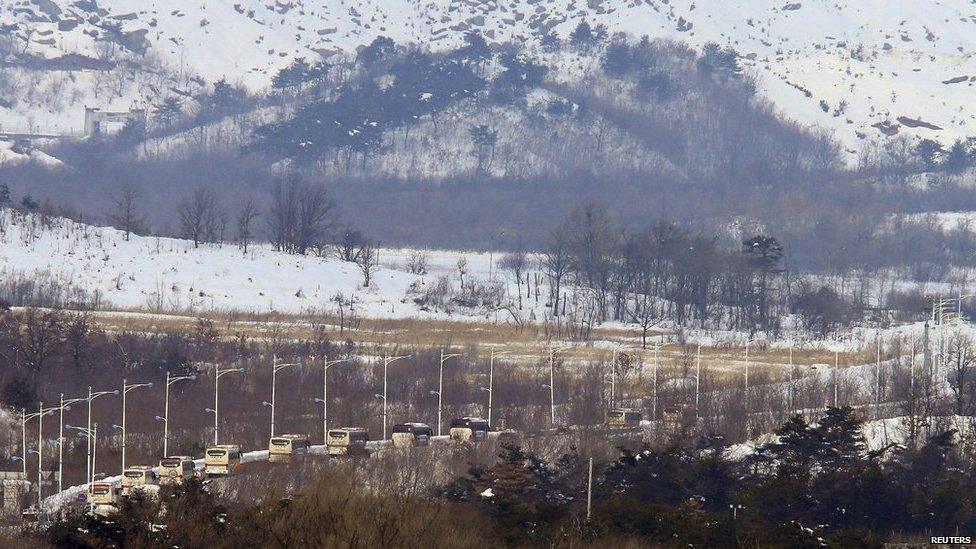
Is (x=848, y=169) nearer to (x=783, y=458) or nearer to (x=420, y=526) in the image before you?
(x=783, y=458)

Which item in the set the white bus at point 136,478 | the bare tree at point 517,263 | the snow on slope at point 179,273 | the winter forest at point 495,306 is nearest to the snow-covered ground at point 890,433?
the winter forest at point 495,306

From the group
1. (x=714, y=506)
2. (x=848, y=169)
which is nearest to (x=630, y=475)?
(x=714, y=506)

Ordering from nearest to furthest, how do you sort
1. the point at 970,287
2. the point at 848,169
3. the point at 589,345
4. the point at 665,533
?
the point at 665,533
the point at 589,345
the point at 970,287
the point at 848,169

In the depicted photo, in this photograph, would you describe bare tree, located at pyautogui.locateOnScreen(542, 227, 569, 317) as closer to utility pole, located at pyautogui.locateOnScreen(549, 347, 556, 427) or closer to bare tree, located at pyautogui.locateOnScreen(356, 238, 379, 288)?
bare tree, located at pyautogui.locateOnScreen(356, 238, 379, 288)

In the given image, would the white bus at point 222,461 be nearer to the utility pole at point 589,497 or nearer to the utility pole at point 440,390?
the utility pole at point 589,497

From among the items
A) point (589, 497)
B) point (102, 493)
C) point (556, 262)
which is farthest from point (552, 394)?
point (556, 262)

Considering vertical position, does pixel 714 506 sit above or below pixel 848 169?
below

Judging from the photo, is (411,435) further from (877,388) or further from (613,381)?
(877,388)
